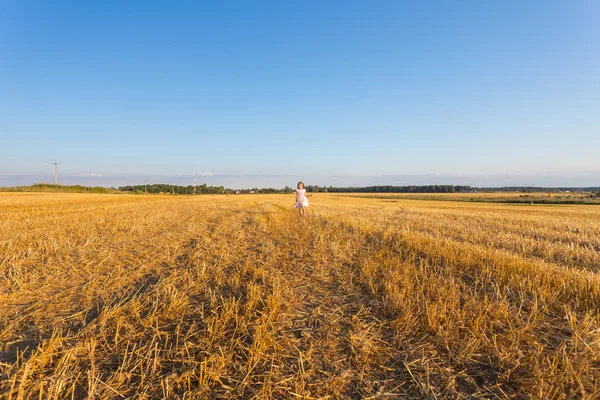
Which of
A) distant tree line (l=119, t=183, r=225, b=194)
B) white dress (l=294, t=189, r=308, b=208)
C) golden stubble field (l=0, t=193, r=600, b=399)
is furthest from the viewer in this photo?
distant tree line (l=119, t=183, r=225, b=194)

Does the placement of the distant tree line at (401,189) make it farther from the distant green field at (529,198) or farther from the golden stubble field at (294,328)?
the golden stubble field at (294,328)

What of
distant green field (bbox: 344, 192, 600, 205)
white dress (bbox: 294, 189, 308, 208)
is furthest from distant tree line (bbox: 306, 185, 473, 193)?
white dress (bbox: 294, 189, 308, 208)

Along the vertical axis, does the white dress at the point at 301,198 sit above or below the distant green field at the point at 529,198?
above

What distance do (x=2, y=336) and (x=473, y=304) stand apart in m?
5.18

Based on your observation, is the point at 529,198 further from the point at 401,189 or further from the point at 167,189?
the point at 167,189

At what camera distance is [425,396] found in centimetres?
191

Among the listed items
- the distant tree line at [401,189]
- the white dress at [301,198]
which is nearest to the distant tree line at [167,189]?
the distant tree line at [401,189]

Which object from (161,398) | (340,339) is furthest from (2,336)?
(340,339)

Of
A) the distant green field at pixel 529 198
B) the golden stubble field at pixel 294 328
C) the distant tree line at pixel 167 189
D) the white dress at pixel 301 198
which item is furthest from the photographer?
the distant tree line at pixel 167 189

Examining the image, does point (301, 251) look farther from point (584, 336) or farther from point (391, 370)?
point (584, 336)

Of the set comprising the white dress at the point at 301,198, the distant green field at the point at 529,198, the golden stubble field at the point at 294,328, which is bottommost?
the distant green field at the point at 529,198

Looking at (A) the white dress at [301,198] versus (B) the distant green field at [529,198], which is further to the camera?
(B) the distant green field at [529,198]

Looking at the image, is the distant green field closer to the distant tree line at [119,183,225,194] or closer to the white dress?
the white dress

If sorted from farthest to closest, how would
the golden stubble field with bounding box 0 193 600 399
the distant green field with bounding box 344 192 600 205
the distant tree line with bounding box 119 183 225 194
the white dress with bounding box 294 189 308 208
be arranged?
the distant tree line with bounding box 119 183 225 194 → the distant green field with bounding box 344 192 600 205 → the white dress with bounding box 294 189 308 208 → the golden stubble field with bounding box 0 193 600 399
